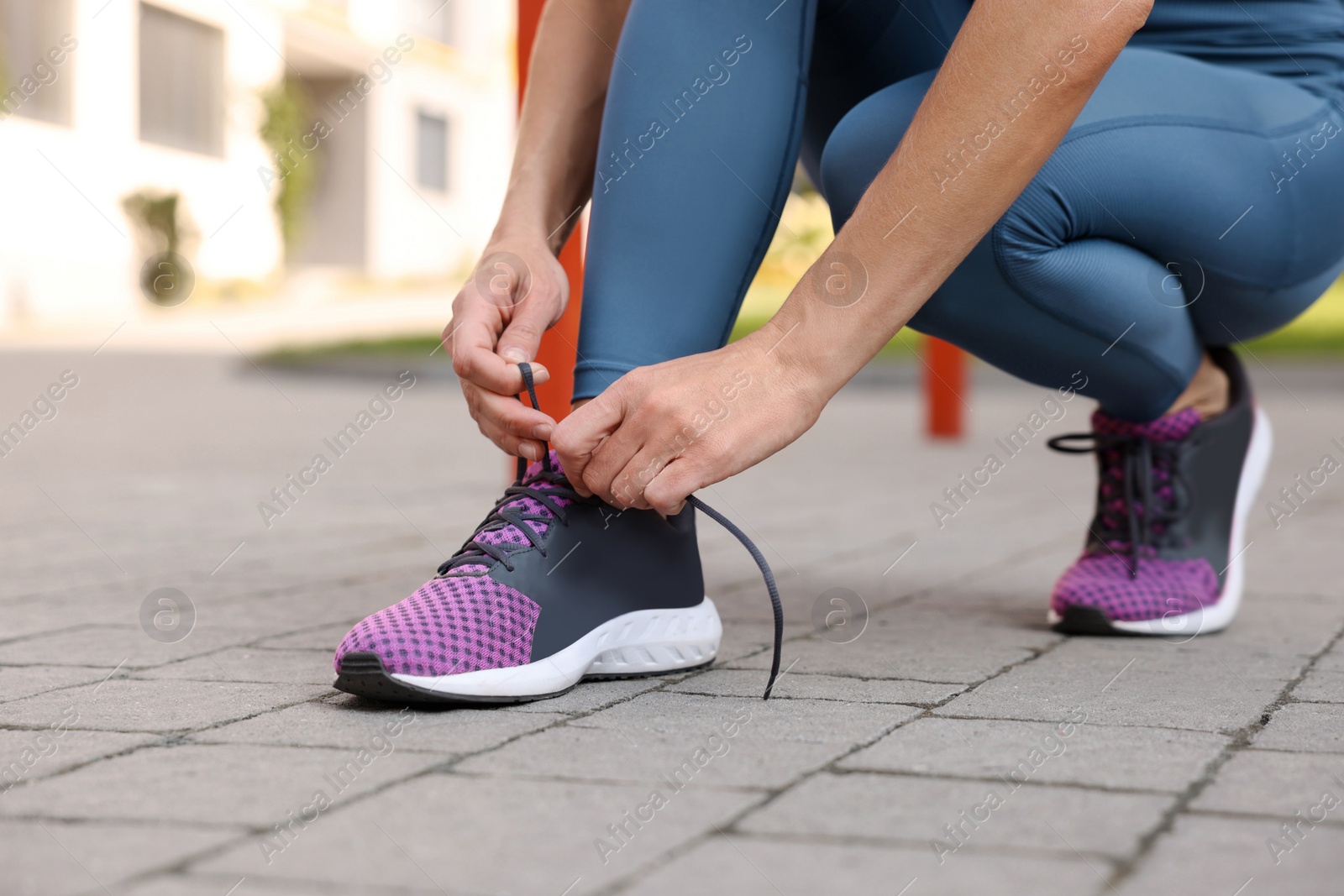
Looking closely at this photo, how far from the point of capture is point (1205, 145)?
1524 millimetres

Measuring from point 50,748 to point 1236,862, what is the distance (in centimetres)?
89

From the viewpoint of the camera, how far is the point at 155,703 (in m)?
1.29

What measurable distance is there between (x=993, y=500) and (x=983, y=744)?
7.41 ft

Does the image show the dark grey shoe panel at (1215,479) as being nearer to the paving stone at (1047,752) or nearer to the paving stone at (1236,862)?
the paving stone at (1047,752)

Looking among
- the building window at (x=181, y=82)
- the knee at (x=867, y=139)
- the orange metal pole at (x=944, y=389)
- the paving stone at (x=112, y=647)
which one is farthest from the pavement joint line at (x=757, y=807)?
the building window at (x=181, y=82)

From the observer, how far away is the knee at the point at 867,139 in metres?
1.47

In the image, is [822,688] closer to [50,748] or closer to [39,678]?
[50,748]

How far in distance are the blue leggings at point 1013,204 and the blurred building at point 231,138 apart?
27.4 feet

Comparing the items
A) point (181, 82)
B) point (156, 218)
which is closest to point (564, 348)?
point (156, 218)

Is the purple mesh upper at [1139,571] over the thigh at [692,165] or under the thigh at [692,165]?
under

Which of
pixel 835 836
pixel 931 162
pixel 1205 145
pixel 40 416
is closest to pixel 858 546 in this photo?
pixel 1205 145

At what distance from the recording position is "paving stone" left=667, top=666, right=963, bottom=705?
4.28ft

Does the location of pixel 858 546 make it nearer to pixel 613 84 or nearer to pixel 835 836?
pixel 613 84

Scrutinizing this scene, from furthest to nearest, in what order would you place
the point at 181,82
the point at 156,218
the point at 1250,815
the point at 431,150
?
1. the point at 431,150
2. the point at 181,82
3. the point at 156,218
4. the point at 1250,815
